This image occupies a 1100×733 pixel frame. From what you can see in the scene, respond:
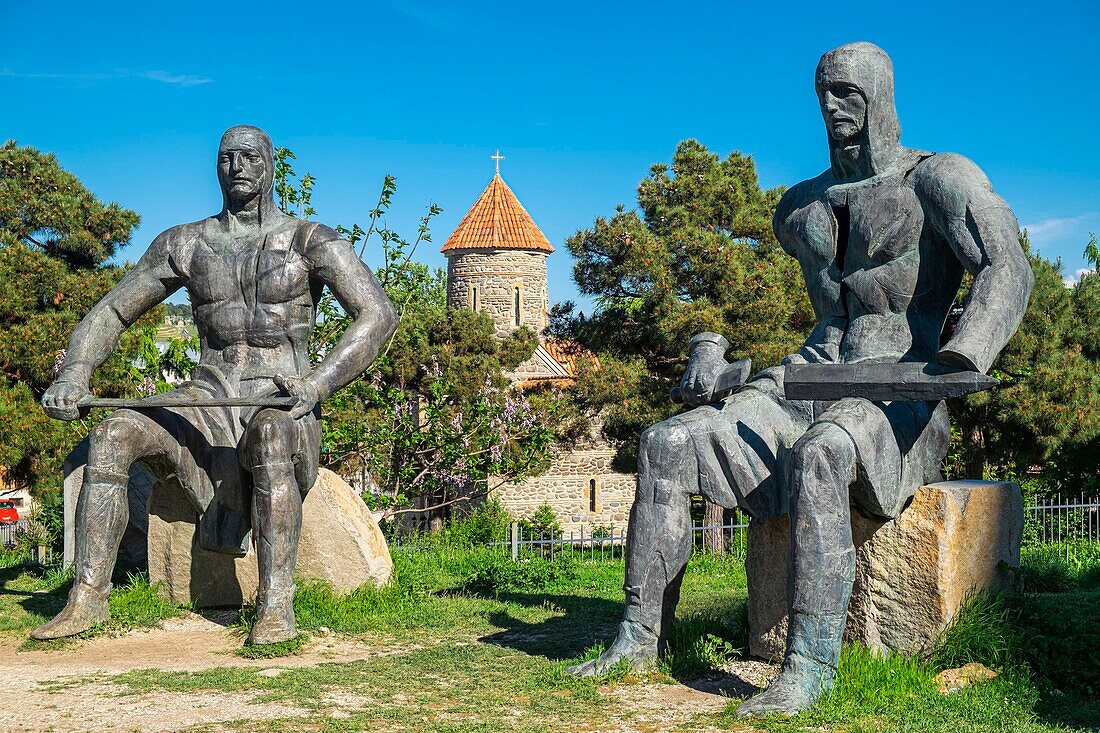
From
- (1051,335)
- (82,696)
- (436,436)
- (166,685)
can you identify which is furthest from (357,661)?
(1051,335)

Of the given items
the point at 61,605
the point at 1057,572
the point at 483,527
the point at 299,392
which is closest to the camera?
the point at 299,392

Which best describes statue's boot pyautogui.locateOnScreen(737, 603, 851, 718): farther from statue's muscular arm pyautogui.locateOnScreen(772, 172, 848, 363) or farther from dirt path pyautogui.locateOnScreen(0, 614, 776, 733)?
statue's muscular arm pyautogui.locateOnScreen(772, 172, 848, 363)

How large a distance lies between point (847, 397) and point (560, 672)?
1.56 m

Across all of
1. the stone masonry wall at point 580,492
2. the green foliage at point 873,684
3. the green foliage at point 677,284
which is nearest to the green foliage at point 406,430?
the green foliage at point 677,284

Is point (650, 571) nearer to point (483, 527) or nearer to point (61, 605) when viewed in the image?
point (61, 605)

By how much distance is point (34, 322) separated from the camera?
1554 cm

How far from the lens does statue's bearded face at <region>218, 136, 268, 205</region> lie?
19.2 ft

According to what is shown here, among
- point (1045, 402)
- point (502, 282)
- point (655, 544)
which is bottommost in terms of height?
point (655, 544)

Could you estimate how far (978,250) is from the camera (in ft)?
14.9

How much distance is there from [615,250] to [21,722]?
13.4m

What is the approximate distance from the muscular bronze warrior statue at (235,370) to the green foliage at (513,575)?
1.59m

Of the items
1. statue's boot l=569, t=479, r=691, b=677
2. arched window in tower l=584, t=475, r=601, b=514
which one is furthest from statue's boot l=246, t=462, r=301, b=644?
A: arched window in tower l=584, t=475, r=601, b=514

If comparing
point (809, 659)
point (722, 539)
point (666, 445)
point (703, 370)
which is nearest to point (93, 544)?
point (666, 445)

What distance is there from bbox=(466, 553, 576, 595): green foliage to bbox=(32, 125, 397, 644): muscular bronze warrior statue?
1593 millimetres
